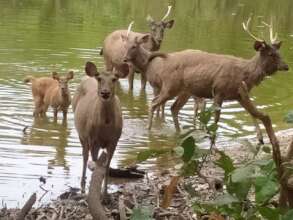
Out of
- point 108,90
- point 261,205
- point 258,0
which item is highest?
point 261,205

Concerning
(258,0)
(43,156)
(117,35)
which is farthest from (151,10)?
(43,156)

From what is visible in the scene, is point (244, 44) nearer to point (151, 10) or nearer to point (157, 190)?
point (151, 10)

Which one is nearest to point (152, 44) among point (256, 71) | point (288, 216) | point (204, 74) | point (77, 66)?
point (77, 66)

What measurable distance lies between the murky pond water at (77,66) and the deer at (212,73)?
0.56 meters

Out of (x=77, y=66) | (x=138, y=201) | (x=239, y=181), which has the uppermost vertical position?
(x=239, y=181)

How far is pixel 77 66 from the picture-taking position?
1823 cm

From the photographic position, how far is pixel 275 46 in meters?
12.4

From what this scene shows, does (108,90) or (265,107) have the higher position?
(108,90)

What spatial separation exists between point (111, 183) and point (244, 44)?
1573cm

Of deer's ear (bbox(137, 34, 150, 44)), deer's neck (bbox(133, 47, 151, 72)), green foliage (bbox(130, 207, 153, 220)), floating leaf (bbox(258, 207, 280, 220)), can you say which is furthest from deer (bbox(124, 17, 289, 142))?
floating leaf (bbox(258, 207, 280, 220))

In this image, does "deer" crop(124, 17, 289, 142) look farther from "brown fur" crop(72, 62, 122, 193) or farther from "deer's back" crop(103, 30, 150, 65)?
"brown fur" crop(72, 62, 122, 193)

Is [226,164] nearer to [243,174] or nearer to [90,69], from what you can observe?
[243,174]

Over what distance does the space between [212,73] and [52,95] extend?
281 centimetres

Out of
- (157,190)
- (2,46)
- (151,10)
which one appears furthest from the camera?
(151,10)
